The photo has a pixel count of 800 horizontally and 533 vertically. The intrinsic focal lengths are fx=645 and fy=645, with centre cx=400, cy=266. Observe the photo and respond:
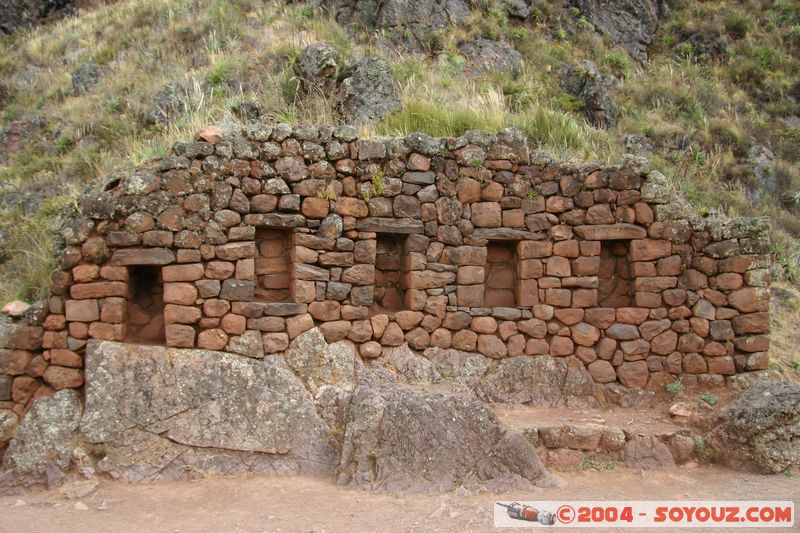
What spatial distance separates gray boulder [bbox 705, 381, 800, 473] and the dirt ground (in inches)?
6.1

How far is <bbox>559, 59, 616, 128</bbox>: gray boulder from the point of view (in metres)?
13.2

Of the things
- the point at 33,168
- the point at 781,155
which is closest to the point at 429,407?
the point at 33,168

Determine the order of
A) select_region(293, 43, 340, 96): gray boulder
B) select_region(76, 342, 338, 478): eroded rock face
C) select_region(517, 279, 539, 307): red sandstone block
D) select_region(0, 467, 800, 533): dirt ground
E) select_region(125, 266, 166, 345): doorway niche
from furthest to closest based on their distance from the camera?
select_region(293, 43, 340, 96): gray boulder
select_region(517, 279, 539, 307): red sandstone block
select_region(125, 266, 166, 345): doorway niche
select_region(76, 342, 338, 478): eroded rock face
select_region(0, 467, 800, 533): dirt ground

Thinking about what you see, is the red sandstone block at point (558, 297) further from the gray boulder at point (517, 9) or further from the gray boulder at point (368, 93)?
the gray boulder at point (517, 9)

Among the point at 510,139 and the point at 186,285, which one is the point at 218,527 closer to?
the point at 186,285

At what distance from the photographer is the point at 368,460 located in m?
5.89

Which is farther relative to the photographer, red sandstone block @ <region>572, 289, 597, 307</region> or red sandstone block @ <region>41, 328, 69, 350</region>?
red sandstone block @ <region>572, 289, 597, 307</region>

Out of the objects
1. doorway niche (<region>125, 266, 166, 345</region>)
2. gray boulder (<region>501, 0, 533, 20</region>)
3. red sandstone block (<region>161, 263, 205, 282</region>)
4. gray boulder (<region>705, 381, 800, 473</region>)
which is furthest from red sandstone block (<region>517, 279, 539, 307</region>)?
gray boulder (<region>501, 0, 533, 20</region>)

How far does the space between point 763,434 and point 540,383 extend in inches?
87.2

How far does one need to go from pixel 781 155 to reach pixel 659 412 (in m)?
9.76

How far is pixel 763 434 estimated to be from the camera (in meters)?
6.25

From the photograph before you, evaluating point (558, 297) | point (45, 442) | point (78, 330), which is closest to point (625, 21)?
point (558, 297)

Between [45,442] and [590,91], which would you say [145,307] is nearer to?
[45,442]

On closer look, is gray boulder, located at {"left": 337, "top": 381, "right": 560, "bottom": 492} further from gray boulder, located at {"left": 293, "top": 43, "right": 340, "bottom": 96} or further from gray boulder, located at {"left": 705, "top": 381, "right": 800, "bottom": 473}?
gray boulder, located at {"left": 293, "top": 43, "right": 340, "bottom": 96}
